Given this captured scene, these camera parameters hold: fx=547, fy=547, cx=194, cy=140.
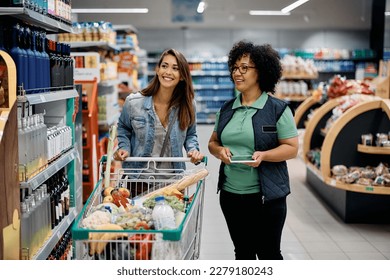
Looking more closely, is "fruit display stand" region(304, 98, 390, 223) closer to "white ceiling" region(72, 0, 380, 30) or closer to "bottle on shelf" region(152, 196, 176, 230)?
"white ceiling" region(72, 0, 380, 30)

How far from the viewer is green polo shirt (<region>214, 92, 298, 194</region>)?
108 inches

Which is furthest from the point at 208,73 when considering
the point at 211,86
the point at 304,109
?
the point at 304,109

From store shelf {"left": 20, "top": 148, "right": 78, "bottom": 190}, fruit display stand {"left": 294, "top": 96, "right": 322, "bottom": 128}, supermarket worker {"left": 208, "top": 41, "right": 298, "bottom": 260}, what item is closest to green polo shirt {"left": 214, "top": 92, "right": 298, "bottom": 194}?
supermarket worker {"left": 208, "top": 41, "right": 298, "bottom": 260}

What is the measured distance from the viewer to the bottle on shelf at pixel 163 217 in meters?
2.04

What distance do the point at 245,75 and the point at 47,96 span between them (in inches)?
42.1

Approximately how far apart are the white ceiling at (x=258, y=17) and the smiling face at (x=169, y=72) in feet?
10.5

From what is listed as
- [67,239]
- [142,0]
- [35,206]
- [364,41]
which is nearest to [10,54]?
[35,206]

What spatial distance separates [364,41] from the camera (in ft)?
54.6

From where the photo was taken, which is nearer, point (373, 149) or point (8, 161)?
point (8, 161)

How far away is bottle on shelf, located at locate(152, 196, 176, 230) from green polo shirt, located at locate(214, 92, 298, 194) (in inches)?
28.7

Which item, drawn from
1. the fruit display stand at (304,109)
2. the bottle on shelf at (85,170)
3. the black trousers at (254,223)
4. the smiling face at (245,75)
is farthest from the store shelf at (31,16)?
the fruit display stand at (304,109)

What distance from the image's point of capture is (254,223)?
9.34 ft

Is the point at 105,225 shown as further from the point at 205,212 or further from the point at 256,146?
the point at 205,212

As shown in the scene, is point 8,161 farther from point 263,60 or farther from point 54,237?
point 263,60
